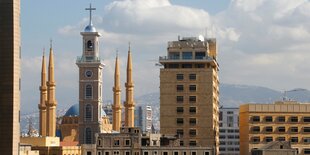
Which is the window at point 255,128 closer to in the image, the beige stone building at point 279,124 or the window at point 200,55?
the beige stone building at point 279,124

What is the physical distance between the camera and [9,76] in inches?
4995

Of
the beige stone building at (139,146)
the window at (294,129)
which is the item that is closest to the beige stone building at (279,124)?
A: the window at (294,129)

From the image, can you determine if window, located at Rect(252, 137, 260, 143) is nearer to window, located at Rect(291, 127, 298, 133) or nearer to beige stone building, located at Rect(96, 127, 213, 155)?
window, located at Rect(291, 127, 298, 133)

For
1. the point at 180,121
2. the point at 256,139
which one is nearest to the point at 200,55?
the point at 180,121

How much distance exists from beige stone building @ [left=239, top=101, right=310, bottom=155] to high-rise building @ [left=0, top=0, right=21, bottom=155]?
63.6 metres

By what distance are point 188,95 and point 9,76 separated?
56.8m

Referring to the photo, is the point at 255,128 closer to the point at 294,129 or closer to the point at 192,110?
the point at 294,129

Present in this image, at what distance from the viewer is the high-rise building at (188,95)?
176625 mm

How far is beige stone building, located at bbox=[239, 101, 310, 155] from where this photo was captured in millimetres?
179500

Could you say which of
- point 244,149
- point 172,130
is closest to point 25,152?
point 172,130

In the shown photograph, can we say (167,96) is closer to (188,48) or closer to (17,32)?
(188,48)

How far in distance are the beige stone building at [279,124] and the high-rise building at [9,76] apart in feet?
209

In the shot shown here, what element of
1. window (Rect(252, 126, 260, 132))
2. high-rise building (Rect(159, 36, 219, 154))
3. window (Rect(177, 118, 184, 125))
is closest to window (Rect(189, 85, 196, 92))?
high-rise building (Rect(159, 36, 219, 154))

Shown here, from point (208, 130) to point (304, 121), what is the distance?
1879 cm
